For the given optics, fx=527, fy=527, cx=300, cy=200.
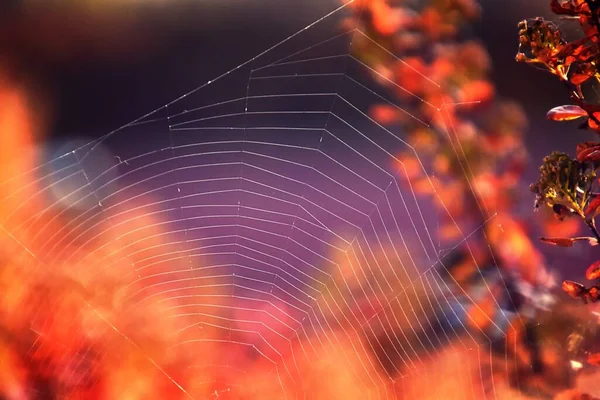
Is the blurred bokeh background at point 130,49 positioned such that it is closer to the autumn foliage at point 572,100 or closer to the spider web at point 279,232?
the spider web at point 279,232

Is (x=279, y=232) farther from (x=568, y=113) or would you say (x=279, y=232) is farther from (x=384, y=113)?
(x=568, y=113)

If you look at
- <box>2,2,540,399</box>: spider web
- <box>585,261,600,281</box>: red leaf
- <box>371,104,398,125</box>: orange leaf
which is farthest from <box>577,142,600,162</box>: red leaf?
<box>371,104,398,125</box>: orange leaf

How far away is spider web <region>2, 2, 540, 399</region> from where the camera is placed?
131 centimetres

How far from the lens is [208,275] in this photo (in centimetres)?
143

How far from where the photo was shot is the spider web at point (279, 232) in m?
1.31

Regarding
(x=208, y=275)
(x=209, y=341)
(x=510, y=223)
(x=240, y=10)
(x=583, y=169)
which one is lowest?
(x=583, y=169)

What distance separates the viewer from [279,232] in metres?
1.42

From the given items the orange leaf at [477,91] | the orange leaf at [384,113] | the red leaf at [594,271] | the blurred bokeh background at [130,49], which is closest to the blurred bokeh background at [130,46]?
Result: the blurred bokeh background at [130,49]

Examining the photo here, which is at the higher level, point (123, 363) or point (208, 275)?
point (208, 275)

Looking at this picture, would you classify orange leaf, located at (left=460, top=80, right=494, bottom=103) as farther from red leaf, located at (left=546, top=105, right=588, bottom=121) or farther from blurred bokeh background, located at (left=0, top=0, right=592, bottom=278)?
red leaf, located at (left=546, top=105, right=588, bottom=121)

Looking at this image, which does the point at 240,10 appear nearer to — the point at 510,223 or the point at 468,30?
the point at 468,30

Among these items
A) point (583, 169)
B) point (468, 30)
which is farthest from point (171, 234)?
point (583, 169)

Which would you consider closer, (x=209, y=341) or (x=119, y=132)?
(x=119, y=132)

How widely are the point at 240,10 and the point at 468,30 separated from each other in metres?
0.57
